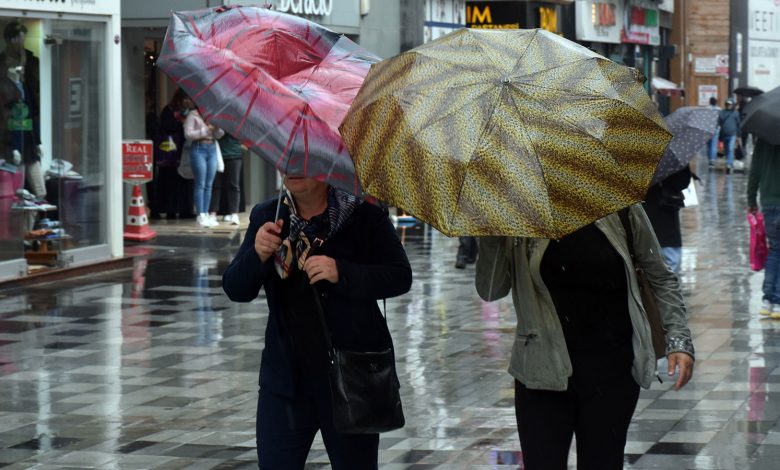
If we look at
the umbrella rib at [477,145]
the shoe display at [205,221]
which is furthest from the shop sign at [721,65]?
the umbrella rib at [477,145]

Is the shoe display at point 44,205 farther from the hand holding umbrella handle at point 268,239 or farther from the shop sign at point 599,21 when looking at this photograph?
the shop sign at point 599,21

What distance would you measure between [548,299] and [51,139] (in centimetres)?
1232

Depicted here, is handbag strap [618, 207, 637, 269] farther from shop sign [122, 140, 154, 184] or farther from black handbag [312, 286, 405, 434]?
shop sign [122, 140, 154, 184]

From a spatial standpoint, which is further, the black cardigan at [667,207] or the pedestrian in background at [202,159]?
the pedestrian in background at [202,159]

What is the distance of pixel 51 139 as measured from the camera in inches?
652

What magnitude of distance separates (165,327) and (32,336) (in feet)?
3.52

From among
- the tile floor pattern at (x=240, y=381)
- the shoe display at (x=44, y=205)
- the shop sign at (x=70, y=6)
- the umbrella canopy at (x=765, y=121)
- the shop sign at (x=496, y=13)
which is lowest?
the tile floor pattern at (x=240, y=381)

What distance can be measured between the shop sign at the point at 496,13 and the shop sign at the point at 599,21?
4739 millimetres

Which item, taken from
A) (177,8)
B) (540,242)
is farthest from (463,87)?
(177,8)

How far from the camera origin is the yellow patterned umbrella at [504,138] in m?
4.46

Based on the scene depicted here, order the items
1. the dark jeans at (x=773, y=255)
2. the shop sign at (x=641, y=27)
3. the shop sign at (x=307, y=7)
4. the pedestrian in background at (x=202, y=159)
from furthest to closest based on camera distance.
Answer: the shop sign at (x=641, y=27) < the shop sign at (x=307, y=7) < the pedestrian in background at (x=202, y=159) < the dark jeans at (x=773, y=255)

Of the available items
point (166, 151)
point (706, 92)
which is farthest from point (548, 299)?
point (706, 92)

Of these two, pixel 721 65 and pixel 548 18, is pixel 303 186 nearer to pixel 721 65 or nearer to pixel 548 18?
pixel 548 18

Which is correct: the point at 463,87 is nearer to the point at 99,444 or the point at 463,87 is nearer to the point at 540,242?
the point at 540,242
